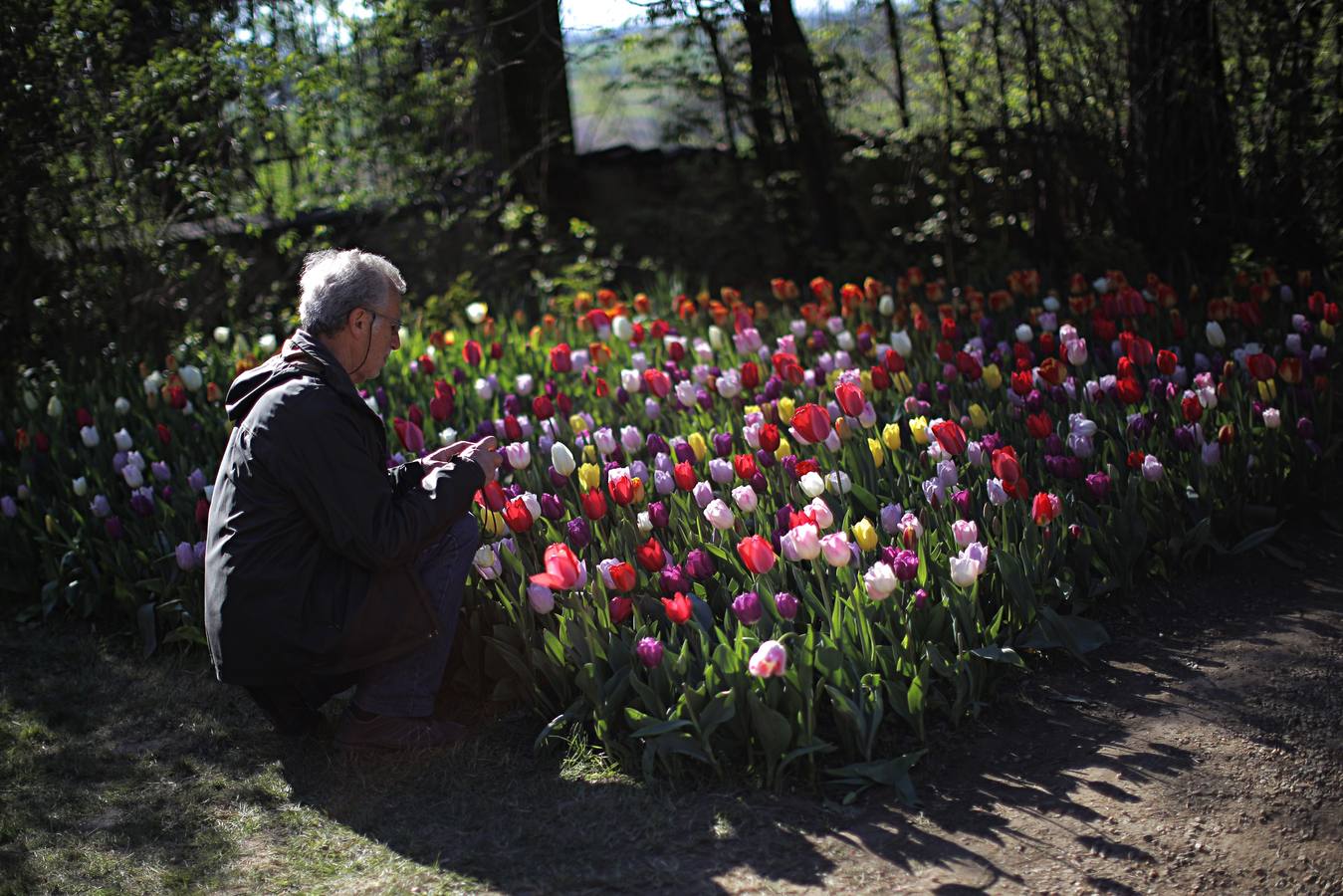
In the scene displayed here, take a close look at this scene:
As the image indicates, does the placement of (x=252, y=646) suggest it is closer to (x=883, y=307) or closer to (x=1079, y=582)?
(x=1079, y=582)

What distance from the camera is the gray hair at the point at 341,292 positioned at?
2930 mm

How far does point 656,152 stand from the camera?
9.61m

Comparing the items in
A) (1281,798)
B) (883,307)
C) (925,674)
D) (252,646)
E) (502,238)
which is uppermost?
(502,238)

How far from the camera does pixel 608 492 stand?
385cm

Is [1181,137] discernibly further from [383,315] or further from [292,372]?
[292,372]

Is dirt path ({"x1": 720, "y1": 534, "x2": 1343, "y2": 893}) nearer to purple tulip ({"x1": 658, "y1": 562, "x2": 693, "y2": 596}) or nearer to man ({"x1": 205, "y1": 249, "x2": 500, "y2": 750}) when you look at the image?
purple tulip ({"x1": 658, "y1": 562, "x2": 693, "y2": 596})

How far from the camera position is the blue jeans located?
10.00ft

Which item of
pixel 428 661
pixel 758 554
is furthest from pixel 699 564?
pixel 428 661

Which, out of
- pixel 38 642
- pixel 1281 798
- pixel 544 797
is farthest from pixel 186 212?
pixel 1281 798

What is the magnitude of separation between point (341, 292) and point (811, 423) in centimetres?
137

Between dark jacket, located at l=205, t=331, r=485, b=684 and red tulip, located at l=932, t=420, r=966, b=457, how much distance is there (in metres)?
1.31

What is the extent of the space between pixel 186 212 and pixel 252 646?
4421 millimetres

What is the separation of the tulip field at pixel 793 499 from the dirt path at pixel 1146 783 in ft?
0.42

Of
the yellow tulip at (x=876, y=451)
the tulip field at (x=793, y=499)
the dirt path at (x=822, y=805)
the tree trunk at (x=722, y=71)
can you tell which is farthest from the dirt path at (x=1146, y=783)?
the tree trunk at (x=722, y=71)
